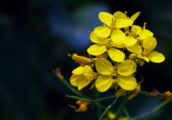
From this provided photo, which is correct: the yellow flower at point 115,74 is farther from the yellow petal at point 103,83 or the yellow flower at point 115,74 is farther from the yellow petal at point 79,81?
the yellow petal at point 79,81

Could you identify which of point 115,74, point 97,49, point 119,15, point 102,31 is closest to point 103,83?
point 115,74

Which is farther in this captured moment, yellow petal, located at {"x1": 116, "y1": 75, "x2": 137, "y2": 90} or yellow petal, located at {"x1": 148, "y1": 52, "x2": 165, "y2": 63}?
yellow petal, located at {"x1": 148, "y1": 52, "x2": 165, "y2": 63}

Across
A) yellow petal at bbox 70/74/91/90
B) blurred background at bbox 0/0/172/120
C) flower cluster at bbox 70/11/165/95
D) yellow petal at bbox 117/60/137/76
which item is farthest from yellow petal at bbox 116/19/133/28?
blurred background at bbox 0/0/172/120

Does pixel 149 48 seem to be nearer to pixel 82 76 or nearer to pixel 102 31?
pixel 102 31

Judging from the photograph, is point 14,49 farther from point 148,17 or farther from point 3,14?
point 148,17

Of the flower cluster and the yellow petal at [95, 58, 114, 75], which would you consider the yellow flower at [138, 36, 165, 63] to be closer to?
the flower cluster

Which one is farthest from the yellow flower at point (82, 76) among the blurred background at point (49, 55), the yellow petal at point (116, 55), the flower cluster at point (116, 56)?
the blurred background at point (49, 55)
